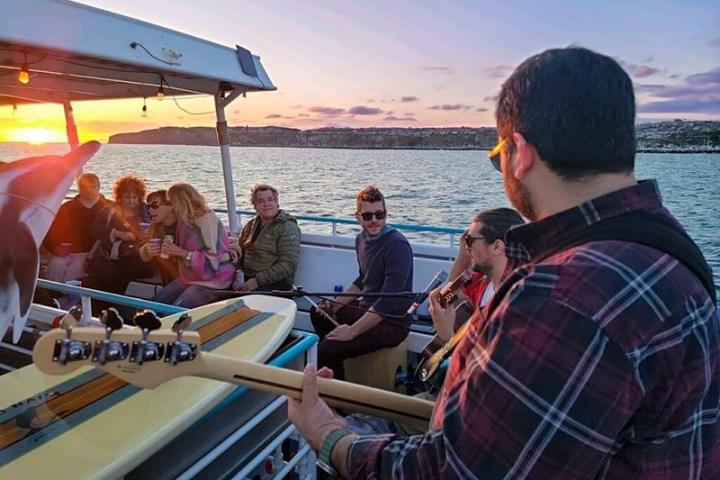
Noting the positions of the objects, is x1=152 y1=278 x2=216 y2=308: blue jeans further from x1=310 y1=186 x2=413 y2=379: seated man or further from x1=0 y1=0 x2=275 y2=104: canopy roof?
x1=0 y1=0 x2=275 y2=104: canopy roof

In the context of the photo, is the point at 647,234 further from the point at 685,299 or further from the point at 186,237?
the point at 186,237

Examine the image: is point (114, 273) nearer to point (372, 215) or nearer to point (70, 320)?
point (372, 215)

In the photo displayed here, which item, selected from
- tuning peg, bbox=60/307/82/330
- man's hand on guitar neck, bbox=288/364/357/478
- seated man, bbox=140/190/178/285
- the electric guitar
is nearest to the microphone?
the electric guitar

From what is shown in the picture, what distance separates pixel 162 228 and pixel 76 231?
3.17ft

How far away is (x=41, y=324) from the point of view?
2.85m

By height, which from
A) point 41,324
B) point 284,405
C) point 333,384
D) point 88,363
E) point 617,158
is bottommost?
point 284,405

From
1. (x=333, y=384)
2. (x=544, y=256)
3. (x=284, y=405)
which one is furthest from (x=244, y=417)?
(x=544, y=256)

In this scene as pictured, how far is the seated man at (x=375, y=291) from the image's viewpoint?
3598 mm

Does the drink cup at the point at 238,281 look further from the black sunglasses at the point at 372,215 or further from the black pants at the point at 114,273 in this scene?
the black sunglasses at the point at 372,215

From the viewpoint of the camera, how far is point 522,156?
99 cm

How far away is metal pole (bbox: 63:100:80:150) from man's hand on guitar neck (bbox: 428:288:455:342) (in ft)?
17.4

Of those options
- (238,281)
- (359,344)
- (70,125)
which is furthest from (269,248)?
(70,125)

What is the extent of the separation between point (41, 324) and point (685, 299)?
290 cm

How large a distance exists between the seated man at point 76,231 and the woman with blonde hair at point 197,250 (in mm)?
1248
